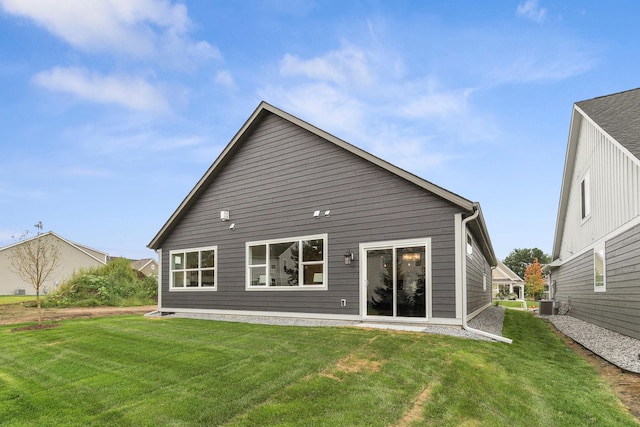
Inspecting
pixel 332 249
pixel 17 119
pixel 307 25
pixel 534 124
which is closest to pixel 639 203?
pixel 332 249

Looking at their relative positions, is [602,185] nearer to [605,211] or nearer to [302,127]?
[605,211]

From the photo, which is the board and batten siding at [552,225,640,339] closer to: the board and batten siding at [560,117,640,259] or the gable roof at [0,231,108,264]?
the board and batten siding at [560,117,640,259]

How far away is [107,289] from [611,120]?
883 inches

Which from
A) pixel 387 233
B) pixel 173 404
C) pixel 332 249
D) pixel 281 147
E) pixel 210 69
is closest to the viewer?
pixel 173 404

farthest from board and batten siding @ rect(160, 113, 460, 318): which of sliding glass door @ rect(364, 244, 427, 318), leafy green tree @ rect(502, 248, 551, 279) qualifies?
leafy green tree @ rect(502, 248, 551, 279)

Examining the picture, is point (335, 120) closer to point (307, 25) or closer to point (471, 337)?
point (307, 25)

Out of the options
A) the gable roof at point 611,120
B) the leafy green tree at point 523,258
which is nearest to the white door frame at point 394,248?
the gable roof at point 611,120

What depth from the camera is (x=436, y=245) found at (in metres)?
8.86

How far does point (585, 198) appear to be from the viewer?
13242 millimetres

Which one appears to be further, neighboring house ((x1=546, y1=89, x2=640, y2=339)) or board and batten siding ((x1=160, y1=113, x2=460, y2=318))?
board and batten siding ((x1=160, y1=113, x2=460, y2=318))

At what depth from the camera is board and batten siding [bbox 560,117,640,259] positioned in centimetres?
841

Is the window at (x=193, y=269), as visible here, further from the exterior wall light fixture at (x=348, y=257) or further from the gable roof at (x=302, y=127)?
the exterior wall light fixture at (x=348, y=257)

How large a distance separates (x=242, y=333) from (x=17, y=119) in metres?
15.5

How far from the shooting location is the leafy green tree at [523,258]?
8075 cm
